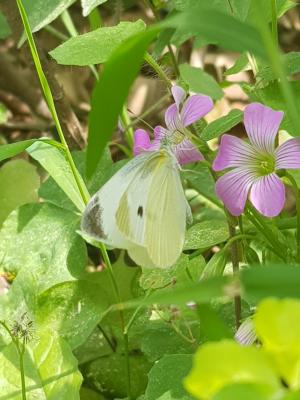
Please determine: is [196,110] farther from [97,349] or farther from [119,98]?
[97,349]

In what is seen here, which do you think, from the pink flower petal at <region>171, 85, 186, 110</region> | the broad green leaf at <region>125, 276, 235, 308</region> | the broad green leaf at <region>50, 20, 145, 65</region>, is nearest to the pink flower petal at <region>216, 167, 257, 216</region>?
the pink flower petal at <region>171, 85, 186, 110</region>

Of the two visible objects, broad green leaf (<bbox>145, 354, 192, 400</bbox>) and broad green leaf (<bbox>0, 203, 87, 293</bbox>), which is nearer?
broad green leaf (<bbox>145, 354, 192, 400</bbox>)

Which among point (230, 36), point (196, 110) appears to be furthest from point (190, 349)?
point (230, 36)

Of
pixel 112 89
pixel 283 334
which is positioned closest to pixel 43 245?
pixel 112 89

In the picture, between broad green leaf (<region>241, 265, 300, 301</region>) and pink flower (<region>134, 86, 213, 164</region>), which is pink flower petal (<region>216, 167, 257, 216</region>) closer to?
pink flower (<region>134, 86, 213, 164</region>)

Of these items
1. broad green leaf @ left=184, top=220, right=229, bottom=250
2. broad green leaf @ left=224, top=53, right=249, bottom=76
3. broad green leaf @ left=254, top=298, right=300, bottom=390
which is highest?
broad green leaf @ left=254, top=298, right=300, bottom=390

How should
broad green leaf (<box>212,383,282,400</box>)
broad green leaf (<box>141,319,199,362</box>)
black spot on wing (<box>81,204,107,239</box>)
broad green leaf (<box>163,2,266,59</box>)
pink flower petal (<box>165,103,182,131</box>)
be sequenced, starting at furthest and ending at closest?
broad green leaf (<box>141,319,199,362</box>), pink flower petal (<box>165,103,182,131</box>), black spot on wing (<box>81,204,107,239</box>), broad green leaf (<box>163,2,266,59</box>), broad green leaf (<box>212,383,282,400</box>)

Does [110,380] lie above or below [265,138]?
below
